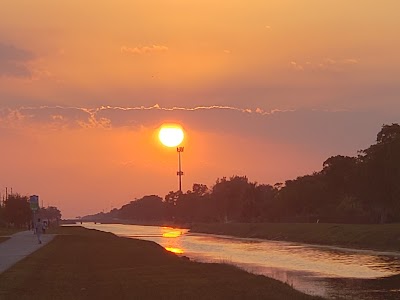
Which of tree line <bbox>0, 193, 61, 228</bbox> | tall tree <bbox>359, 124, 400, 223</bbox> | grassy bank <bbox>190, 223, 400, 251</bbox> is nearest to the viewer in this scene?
grassy bank <bbox>190, 223, 400, 251</bbox>

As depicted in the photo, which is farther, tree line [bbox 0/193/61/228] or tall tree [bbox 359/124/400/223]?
tree line [bbox 0/193/61/228]

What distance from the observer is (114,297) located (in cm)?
2141

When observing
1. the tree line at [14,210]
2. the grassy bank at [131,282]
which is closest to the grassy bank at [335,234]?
the grassy bank at [131,282]

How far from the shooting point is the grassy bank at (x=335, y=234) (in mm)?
63188

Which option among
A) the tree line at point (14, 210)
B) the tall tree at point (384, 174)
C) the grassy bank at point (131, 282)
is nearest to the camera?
the grassy bank at point (131, 282)

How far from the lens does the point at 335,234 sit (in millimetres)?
76625

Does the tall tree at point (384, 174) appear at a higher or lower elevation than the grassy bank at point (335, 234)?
higher

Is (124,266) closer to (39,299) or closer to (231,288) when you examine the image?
(231,288)

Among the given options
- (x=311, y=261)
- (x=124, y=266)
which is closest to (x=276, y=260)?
(x=311, y=261)

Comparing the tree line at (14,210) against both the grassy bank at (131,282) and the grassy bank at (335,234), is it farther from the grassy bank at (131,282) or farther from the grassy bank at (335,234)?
the grassy bank at (131,282)

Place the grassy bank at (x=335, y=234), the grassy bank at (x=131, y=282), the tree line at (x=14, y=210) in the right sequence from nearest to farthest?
the grassy bank at (x=131, y=282), the grassy bank at (x=335, y=234), the tree line at (x=14, y=210)

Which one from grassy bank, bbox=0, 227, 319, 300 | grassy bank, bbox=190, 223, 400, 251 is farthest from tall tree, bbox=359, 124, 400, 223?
grassy bank, bbox=0, 227, 319, 300

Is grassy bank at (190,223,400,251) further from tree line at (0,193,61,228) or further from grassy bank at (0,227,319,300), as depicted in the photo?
tree line at (0,193,61,228)

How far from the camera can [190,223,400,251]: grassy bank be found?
63188 mm
